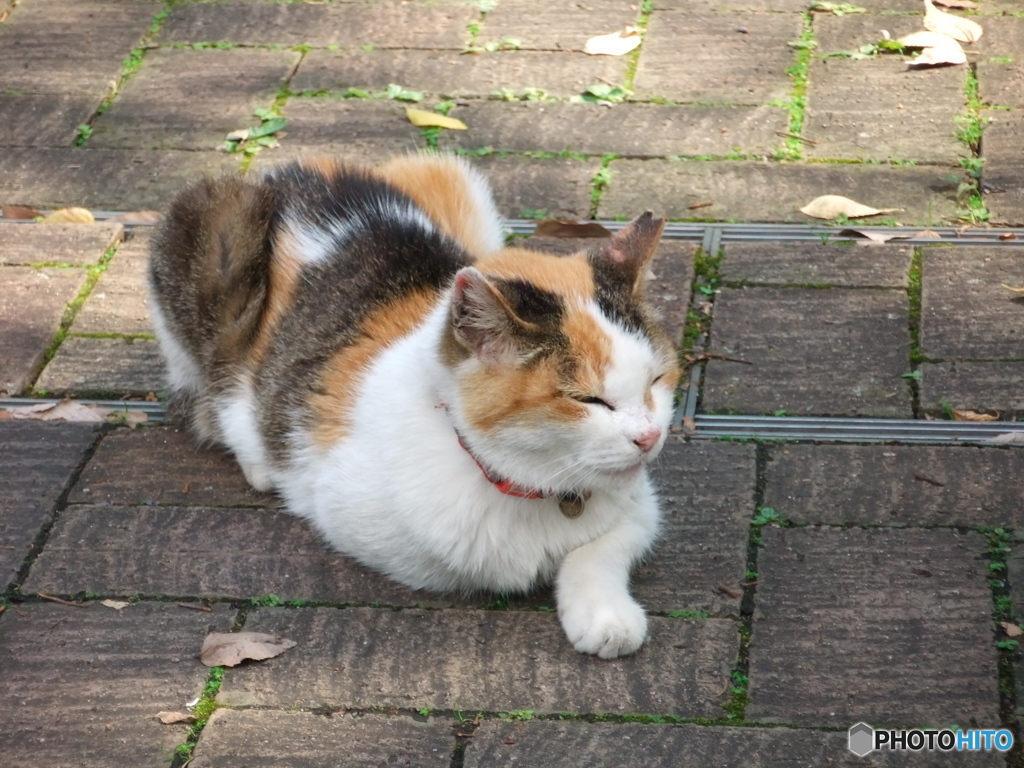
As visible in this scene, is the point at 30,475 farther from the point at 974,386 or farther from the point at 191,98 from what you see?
the point at 974,386

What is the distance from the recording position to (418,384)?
118 inches

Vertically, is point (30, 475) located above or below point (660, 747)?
below

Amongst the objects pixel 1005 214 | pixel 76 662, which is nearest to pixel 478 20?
pixel 1005 214

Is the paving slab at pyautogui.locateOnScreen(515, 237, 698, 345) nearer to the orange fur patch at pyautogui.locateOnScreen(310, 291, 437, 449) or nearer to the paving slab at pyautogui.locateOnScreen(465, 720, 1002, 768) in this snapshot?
the orange fur patch at pyautogui.locateOnScreen(310, 291, 437, 449)

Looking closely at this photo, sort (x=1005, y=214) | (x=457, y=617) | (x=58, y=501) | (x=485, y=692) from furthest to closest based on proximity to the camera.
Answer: (x=1005, y=214) < (x=58, y=501) < (x=457, y=617) < (x=485, y=692)

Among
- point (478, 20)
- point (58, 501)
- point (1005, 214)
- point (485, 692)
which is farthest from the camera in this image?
point (478, 20)

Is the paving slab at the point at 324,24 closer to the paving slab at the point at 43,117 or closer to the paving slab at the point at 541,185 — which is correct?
the paving slab at the point at 43,117

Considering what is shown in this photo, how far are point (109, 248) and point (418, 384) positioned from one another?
2.04m

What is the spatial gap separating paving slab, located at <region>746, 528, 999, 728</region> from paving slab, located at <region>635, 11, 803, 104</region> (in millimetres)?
2554

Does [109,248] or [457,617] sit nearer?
[457,617]

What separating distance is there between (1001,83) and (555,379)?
132 inches

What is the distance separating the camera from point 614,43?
5582 millimetres

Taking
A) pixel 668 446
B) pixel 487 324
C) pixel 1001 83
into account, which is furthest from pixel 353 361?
pixel 1001 83

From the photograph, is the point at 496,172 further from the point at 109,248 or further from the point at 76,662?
the point at 76,662
